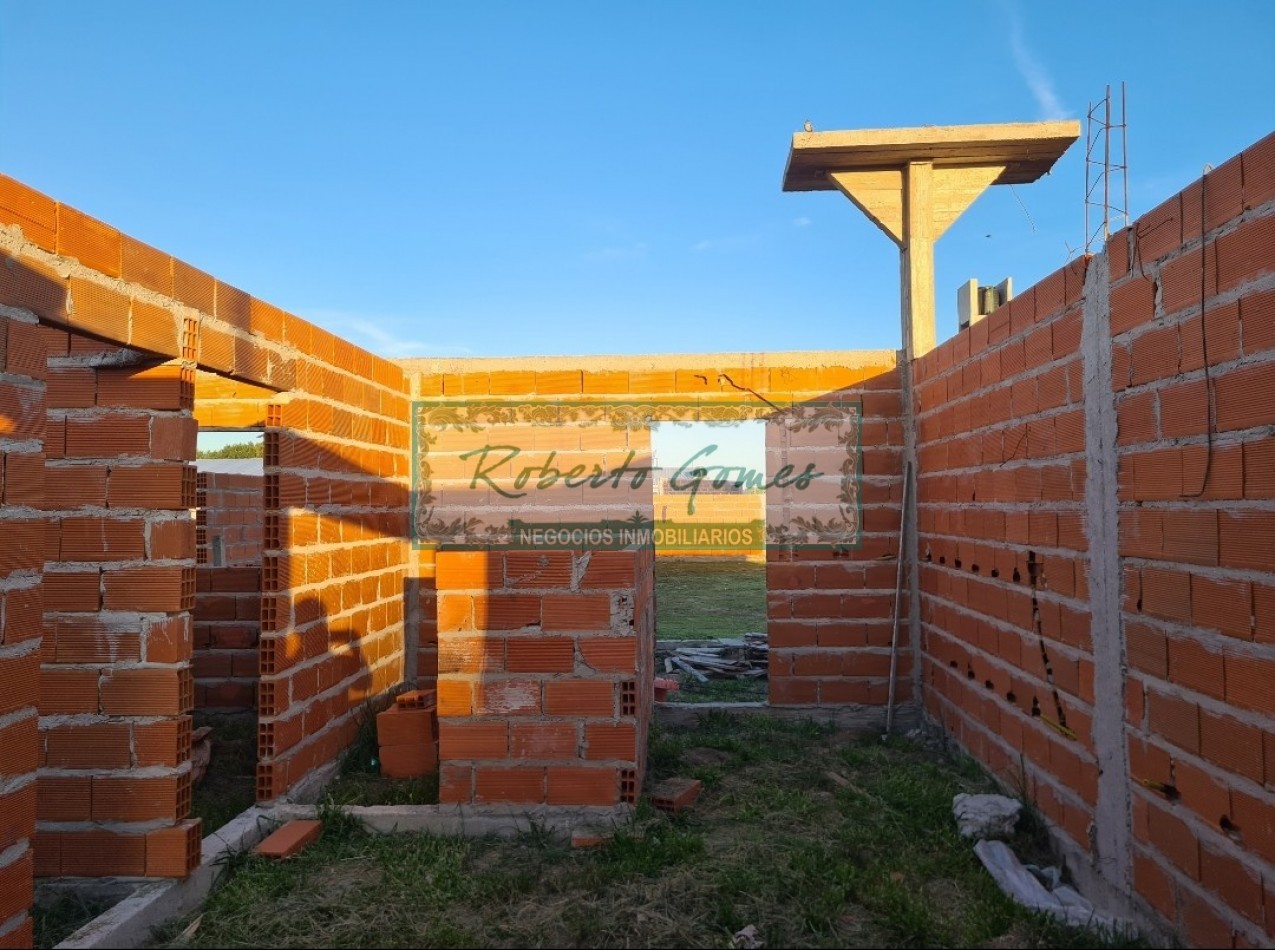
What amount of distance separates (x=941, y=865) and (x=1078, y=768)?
0.77 m

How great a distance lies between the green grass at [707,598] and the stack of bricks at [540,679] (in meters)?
4.95

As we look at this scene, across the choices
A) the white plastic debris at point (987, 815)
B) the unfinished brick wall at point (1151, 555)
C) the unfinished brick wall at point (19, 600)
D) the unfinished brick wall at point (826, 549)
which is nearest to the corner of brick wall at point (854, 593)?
the unfinished brick wall at point (826, 549)

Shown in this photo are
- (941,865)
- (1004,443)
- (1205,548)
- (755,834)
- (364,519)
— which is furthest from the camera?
(364,519)

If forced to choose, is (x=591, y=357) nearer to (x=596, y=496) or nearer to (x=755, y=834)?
(x=596, y=496)

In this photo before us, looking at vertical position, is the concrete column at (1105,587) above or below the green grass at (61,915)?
above

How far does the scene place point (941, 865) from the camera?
374 centimetres

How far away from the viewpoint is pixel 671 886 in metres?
3.54

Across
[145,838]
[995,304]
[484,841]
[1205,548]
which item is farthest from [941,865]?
[995,304]

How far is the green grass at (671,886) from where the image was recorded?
3188 mm

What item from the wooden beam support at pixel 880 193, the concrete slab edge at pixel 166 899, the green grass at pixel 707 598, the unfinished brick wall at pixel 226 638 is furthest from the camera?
the green grass at pixel 707 598

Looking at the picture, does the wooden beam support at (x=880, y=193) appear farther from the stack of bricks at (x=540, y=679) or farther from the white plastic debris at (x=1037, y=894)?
the white plastic debris at (x=1037, y=894)

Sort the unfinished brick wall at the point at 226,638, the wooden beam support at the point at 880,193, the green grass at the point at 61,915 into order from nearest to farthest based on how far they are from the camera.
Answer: the green grass at the point at 61,915 → the unfinished brick wall at the point at 226,638 → the wooden beam support at the point at 880,193

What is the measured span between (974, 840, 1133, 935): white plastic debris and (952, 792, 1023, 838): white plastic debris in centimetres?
15

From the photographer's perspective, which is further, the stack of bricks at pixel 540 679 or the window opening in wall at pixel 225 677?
the window opening in wall at pixel 225 677
